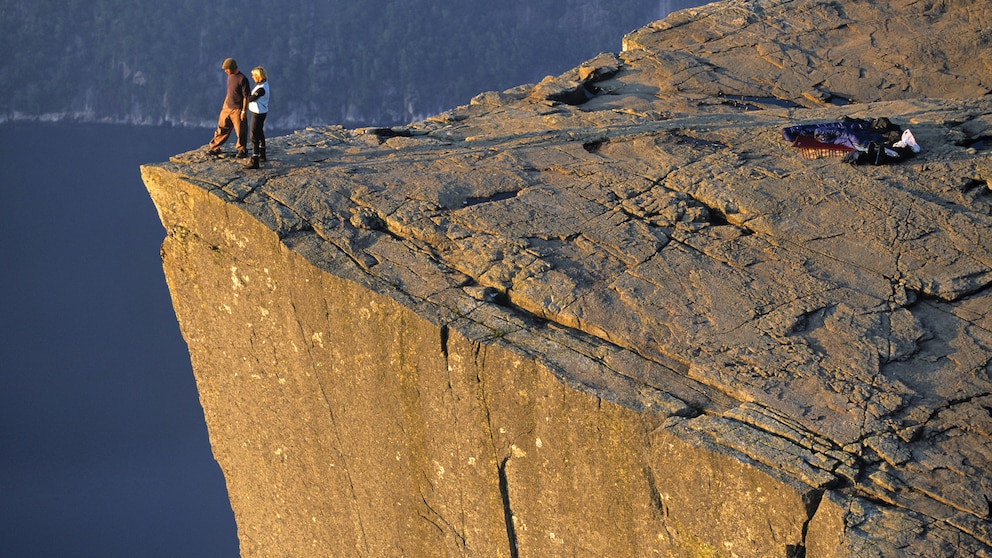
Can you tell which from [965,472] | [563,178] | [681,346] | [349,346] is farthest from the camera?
[563,178]

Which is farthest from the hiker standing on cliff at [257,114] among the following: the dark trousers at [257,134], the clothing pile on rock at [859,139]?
the clothing pile on rock at [859,139]

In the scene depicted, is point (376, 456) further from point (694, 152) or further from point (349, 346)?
point (694, 152)

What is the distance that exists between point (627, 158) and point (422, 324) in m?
3.76

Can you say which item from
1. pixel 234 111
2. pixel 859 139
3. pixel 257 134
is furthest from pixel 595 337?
pixel 234 111

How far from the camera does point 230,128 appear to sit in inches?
456

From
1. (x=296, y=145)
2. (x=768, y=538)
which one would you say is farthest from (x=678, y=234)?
(x=296, y=145)

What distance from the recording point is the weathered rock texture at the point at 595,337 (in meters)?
8.02

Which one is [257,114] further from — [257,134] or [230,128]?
[230,128]

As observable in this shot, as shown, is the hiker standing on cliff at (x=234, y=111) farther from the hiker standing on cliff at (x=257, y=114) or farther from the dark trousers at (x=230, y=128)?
the hiker standing on cliff at (x=257, y=114)

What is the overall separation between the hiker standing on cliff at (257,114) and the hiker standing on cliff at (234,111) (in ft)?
0.52

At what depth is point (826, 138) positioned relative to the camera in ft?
39.1

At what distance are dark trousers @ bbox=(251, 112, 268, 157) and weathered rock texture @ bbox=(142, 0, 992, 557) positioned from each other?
0.26 meters

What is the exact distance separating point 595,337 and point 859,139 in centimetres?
455

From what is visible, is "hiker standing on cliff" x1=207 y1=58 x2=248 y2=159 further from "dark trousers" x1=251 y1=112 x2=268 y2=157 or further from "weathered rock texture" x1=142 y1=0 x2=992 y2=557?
"weathered rock texture" x1=142 y1=0 x2=992 y2=557
